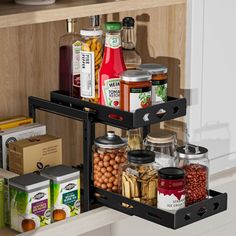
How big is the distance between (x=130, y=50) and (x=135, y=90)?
0.81ft

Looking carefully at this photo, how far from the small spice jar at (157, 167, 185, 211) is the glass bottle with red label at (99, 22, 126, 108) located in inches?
9.2

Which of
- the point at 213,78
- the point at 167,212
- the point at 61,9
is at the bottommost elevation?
the point at 167,212

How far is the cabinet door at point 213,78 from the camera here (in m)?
2.26

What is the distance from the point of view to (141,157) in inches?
78.0

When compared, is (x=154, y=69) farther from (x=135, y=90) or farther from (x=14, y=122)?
(x=14, y=122)

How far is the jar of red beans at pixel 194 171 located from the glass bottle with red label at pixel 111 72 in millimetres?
221

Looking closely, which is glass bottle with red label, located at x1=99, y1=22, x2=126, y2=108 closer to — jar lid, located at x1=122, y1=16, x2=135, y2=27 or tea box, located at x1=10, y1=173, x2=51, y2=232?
jar lid, located at x1=122, y1=16, x2=135, y2=27

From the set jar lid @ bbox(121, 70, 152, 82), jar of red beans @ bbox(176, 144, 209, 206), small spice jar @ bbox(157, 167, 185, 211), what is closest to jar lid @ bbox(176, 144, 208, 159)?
jar of red beans @ bbox(176, 144, 209, 206)

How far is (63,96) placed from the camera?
216 cm

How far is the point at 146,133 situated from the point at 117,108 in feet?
0.95

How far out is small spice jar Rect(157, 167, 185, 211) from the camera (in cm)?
192

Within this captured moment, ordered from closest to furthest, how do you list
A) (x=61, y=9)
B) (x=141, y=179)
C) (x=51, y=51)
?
(x=61, y=9) → (x=141, y=179) → (x=51, y=51)

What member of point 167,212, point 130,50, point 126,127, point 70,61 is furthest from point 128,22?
point 167,212

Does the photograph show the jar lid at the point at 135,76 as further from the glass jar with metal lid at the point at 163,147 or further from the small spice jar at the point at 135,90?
the glass jar with metal lid at the point at 163,147
